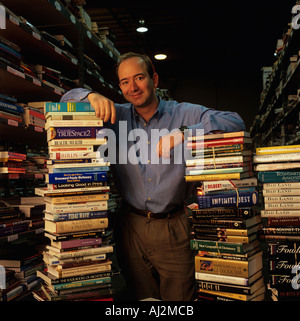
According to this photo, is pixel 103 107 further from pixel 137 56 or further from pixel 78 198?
pixel 137 56

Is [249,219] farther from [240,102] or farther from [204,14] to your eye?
[240,102]

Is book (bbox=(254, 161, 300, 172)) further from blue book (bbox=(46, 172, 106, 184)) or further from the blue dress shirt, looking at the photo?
blue book (bbox=(46, 172, 106, 184))

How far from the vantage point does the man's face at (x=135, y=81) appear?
1.88 metres

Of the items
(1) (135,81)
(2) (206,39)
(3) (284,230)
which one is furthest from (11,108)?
(2) (206,39)

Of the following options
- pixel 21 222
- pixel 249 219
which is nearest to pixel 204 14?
pixel 21 222

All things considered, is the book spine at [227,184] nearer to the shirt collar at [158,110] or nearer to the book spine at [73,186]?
the book spine at [73,186]

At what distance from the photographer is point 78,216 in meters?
1.37

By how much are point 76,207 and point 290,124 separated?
3.90 metres

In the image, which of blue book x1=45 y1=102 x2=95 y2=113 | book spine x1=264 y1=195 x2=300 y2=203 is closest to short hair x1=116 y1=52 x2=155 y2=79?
blue book x1=45 y1=102 x2=95 y2=113

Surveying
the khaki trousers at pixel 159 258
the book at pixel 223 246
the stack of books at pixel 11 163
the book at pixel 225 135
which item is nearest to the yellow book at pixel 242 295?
the book at pixel 223 246

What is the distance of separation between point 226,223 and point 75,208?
0.63 m

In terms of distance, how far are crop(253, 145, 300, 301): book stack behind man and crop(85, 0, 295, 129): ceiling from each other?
5.56 metres

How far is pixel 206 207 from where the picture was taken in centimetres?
133
